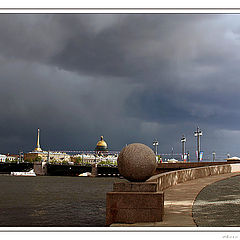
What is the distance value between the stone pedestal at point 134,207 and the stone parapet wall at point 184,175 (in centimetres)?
182

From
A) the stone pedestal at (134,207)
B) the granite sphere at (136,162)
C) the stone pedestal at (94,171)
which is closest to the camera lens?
the stone pedestal at (134,207)

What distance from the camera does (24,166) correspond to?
405ft

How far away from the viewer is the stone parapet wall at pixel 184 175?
12141mm

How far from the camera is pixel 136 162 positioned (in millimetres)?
7617

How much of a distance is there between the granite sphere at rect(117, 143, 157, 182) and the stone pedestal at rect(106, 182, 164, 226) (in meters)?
0.45

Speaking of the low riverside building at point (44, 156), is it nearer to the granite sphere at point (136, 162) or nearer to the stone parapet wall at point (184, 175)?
the stone parapet wall at point (184, 175)

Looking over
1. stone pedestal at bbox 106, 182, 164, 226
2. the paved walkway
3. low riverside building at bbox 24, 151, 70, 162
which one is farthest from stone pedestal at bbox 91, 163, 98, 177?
stone pedestal at bbox 106, 182, 164, 226

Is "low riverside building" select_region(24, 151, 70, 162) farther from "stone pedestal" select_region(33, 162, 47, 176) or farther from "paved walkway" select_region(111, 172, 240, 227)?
"paved walkway" select_region(111, 172, 240, 227)

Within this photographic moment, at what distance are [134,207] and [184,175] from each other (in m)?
11.0

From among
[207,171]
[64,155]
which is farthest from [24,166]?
[207,171]

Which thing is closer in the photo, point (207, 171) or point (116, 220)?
point (116, 220)

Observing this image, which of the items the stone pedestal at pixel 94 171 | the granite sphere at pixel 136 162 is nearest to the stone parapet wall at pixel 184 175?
the granite sphere at pixel 136 162
